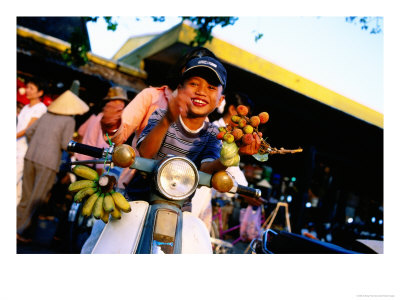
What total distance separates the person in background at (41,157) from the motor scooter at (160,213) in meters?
2.08

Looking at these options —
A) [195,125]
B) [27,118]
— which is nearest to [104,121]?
[195,125]

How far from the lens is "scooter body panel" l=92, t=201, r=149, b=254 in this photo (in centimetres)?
104

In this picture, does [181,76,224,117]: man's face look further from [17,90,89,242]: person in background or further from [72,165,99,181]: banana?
[17,90,89,242]: person in background

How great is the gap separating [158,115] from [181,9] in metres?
1.46

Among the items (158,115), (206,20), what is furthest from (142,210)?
(206,20)

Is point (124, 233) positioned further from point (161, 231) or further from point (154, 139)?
point (154, 139)

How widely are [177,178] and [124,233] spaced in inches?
11.6

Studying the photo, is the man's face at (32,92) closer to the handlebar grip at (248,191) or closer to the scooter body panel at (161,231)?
the scooter body panel at (161,231)

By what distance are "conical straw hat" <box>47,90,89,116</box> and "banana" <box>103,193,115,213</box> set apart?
2.26m

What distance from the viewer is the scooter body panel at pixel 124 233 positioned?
104 centimetres

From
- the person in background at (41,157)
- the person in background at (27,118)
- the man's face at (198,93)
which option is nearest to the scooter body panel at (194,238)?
the man's face at (198,93)

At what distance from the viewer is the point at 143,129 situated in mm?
1577

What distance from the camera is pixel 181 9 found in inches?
99.6

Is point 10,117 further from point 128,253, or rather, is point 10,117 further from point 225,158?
point 225,158
